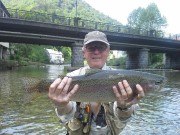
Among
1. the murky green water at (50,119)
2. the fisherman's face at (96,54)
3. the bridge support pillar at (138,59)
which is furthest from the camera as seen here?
the bridge support pillar at (138,59)

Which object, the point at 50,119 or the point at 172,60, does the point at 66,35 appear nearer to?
the point at 50,119

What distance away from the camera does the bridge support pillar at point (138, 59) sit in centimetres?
5578

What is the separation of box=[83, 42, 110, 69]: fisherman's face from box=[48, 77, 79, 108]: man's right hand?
1.05 meters

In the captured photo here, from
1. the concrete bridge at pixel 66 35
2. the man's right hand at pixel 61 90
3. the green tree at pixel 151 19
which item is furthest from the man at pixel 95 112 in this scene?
the green tree at pixel 151 19

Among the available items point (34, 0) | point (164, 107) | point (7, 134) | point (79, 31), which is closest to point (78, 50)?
point (79, 31)

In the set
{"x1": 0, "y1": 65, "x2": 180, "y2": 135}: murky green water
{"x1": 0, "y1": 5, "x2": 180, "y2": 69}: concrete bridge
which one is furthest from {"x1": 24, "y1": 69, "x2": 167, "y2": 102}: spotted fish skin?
{"x1": 0, "y1": 5, "x2": 180, "y2": 69}: concrete bridge

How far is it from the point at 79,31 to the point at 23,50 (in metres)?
48.6

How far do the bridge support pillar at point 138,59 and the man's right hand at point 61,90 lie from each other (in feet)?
174

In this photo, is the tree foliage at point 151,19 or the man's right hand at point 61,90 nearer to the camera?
the man's right hand at point 61,90

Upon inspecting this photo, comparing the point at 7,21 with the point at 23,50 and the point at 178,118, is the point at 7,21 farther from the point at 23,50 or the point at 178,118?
the point at 23,50

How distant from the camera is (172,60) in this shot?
70.9 m

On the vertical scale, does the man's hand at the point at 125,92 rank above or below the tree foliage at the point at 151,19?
below

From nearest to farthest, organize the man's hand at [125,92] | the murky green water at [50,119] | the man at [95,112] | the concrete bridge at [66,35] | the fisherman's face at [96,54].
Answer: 1. the man's hand at [125,92]
2. the man at [95,112]
3. the fisherman's face at [96,54]
4. the murky green water at [50,119]
5. the concrete bridge at [66,35]

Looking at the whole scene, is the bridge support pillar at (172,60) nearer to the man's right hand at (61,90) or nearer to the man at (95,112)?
the man at (95,112)
